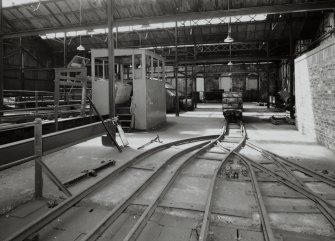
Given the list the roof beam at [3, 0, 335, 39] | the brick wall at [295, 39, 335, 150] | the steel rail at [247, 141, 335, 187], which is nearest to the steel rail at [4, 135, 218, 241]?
the steel rail at [247, 141, 335, 187]

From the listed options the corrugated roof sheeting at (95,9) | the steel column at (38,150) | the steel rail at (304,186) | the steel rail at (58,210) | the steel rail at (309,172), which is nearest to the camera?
the steel rail at (58,210)

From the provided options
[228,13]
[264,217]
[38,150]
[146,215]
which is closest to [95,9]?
[228,13]

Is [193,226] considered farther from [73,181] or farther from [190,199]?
[73,181]

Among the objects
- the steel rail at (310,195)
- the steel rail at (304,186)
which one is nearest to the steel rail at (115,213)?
the steel rail at (310,195)

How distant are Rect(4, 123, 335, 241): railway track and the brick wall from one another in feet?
7.78

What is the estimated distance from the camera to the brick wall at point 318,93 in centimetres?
724

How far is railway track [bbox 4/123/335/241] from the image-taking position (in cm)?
311

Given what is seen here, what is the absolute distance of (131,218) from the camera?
3553 mm

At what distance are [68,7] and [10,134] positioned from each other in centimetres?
→ 1282

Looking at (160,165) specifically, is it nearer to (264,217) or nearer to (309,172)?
(264,217)

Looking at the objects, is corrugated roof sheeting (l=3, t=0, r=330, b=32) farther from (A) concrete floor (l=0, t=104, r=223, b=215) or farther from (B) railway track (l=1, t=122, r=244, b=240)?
(B) railway track (l=1, t=122, r=244, b=240)

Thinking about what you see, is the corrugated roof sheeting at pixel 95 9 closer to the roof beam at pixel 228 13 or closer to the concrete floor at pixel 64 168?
the roof beam at pixel 228 13

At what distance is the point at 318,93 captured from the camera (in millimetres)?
8359

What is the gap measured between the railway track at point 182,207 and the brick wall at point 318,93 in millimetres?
2372
